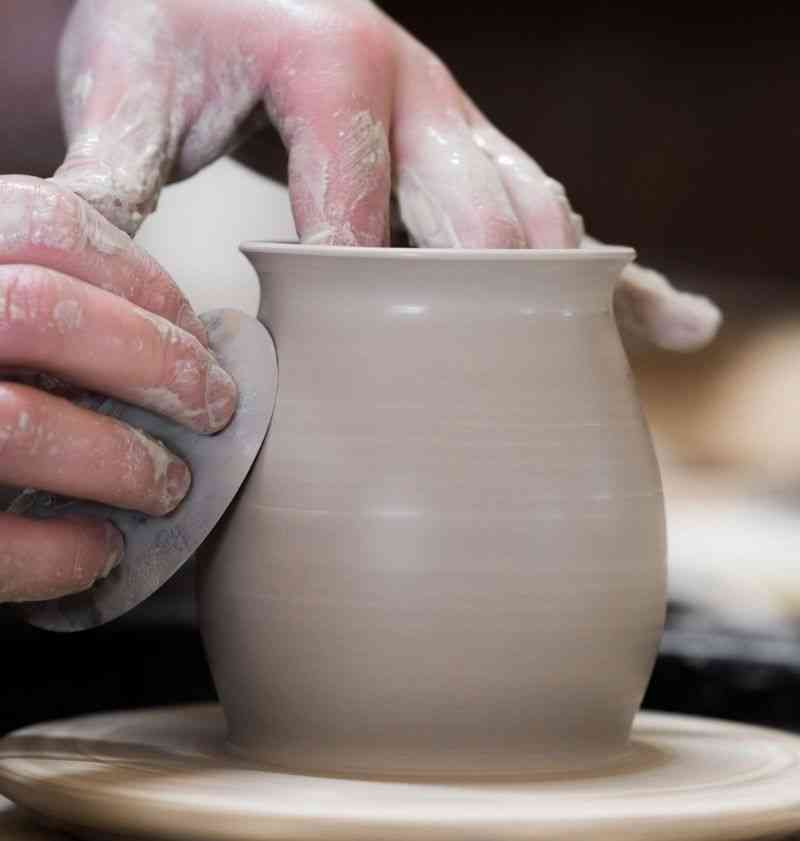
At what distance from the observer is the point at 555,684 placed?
1.08 meters

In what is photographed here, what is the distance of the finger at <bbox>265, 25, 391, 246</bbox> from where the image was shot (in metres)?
1.23

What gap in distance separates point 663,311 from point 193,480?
45cm

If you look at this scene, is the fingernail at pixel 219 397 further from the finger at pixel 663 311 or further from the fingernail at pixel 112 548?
the finger at pixel 663 311

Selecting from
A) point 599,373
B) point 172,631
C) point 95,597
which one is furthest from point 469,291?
point 172,631

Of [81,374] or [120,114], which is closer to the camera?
[81,374]

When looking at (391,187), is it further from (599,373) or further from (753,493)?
(753,493)

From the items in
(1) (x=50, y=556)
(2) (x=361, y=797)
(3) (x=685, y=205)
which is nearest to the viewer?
(2) (x=361, y=797)

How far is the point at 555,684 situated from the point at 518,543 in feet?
0.33

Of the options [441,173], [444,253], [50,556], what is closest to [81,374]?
[50,556]

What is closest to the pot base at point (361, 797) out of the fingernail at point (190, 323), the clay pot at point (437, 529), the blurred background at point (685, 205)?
the clay pot at point (437, 529)

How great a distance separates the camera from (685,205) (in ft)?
10.6

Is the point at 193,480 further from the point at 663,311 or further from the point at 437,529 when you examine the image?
the point at 663,311

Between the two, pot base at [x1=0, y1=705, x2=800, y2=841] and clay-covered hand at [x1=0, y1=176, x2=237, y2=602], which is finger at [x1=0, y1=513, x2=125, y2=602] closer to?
clay-covered hand at [x1=0, y1=176, x2=237, y2=602]

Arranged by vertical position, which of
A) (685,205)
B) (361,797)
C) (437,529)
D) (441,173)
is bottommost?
(361,797)
